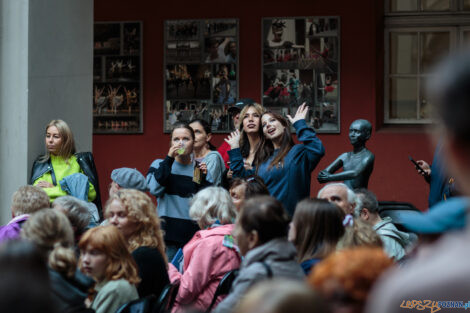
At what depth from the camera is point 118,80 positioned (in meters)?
9.83

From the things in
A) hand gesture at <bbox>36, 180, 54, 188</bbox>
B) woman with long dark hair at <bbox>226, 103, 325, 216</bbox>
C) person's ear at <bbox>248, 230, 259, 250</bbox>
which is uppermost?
woman with long dark hair at <bbox>226, 103, 325, 216</bbox>

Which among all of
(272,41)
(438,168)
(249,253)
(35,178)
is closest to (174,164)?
(35,178)

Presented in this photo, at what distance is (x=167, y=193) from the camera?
242 inches

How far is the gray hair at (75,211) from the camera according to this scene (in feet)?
14.8

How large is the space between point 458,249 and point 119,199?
10.8 ft

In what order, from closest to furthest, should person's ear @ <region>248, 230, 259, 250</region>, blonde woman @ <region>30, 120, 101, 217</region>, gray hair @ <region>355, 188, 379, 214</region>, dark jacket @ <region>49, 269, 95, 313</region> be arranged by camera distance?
dark jacket @ <region>49, 269, 95, 313</region>
person's ear @ <region>248, 230, 259, 250</region>
gray hair @ <region>355, 188, 379, 214</region>
blonde woman @ <region>30, 120, 101, 217</region>

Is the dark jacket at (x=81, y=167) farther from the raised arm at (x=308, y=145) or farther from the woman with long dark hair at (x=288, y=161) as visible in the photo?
the raised arm at (x=308, y=145)

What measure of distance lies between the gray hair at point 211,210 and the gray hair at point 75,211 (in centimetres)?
74

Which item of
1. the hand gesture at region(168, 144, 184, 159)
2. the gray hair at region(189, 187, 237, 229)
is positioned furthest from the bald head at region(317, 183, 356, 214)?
the hand gesture at region(168, 144, 184, 159)

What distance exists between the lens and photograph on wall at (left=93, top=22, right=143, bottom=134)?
9812mm

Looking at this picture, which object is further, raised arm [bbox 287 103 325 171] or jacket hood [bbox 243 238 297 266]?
raised arm [bbox 287 103 325 171]

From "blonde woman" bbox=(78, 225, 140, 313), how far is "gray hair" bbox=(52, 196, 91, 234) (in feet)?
2.71

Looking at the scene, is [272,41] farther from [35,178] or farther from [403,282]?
[403,282]

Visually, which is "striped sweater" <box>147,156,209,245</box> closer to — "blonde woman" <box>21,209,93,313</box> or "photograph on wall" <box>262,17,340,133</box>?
"blonde woman" <box>21,209,93,313</box>
